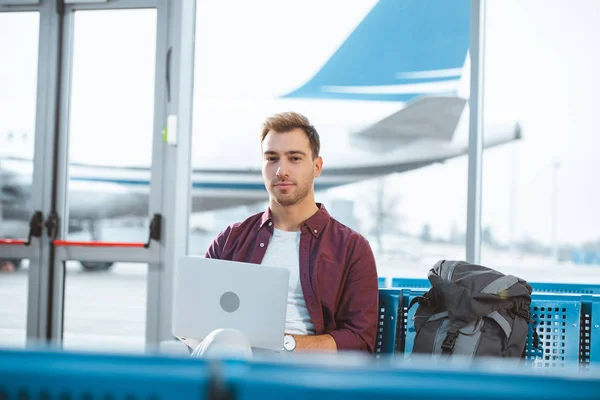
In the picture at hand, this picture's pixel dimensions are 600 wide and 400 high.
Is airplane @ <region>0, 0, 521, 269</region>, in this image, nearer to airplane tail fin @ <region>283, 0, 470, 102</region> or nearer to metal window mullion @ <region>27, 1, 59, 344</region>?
airplane tail fin @ <region>283, 0, 470, 102</region>

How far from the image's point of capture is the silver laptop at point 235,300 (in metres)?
1.65

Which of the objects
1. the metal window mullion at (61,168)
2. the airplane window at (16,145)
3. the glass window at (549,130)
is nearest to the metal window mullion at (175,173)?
the metal window mullion at (61,168)

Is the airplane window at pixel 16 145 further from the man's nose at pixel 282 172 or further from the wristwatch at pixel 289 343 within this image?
the wristwatch at pixel 289 343

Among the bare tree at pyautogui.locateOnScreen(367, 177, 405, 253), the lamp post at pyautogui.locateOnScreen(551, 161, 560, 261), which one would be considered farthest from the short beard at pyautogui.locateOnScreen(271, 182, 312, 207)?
the lamp post at pyautogui.locateOnScreen(551, 161, 560, 261)

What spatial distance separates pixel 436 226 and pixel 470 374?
7393 mm

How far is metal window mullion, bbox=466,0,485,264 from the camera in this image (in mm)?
3176

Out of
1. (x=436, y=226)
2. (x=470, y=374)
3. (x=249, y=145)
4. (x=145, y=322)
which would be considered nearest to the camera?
(x=470, y=374)

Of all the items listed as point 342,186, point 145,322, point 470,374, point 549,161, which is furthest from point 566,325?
point 549,161

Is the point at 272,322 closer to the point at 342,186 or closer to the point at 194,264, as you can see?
the point at 194,264

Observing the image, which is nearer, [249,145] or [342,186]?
[342,186]

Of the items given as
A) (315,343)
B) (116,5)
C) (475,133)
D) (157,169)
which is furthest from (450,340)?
(116,5)

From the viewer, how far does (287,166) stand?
2164 mm

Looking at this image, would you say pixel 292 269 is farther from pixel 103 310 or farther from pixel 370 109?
pixel 370 109

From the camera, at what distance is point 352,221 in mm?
4996
